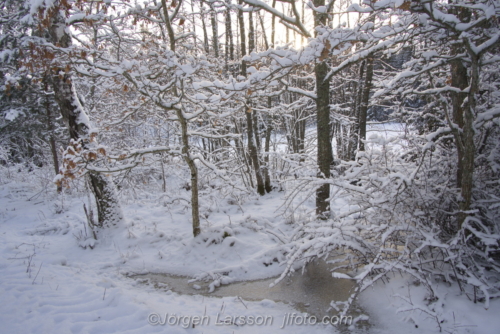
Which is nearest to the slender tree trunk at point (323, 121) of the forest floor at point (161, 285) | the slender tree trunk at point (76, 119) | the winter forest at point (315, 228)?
the winter forest at point (315, 228)

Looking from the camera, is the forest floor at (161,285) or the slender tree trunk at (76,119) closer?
the forest floor at (161,285)

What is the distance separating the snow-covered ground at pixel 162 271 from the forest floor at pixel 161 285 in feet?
0.05

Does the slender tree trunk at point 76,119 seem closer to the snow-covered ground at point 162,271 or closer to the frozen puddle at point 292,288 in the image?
the snow-covered ground at point 162,271

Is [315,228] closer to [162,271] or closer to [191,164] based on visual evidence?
[191,164]

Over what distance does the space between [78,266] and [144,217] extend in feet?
8.40

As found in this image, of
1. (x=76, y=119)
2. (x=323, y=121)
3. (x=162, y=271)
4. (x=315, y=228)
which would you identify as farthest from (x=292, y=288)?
(x=76, y=119)

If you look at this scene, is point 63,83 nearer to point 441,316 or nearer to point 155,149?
point 155,149

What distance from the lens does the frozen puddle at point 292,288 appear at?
4.15 meters

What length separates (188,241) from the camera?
6.18m

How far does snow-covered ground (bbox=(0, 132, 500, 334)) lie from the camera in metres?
3.34

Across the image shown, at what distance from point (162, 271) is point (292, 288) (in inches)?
102

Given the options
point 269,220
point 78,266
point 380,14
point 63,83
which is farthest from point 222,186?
point 380,14

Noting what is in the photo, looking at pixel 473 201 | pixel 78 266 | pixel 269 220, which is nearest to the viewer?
A: pixel 473 201

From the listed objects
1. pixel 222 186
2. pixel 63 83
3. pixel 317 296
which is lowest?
pixel 317 296
